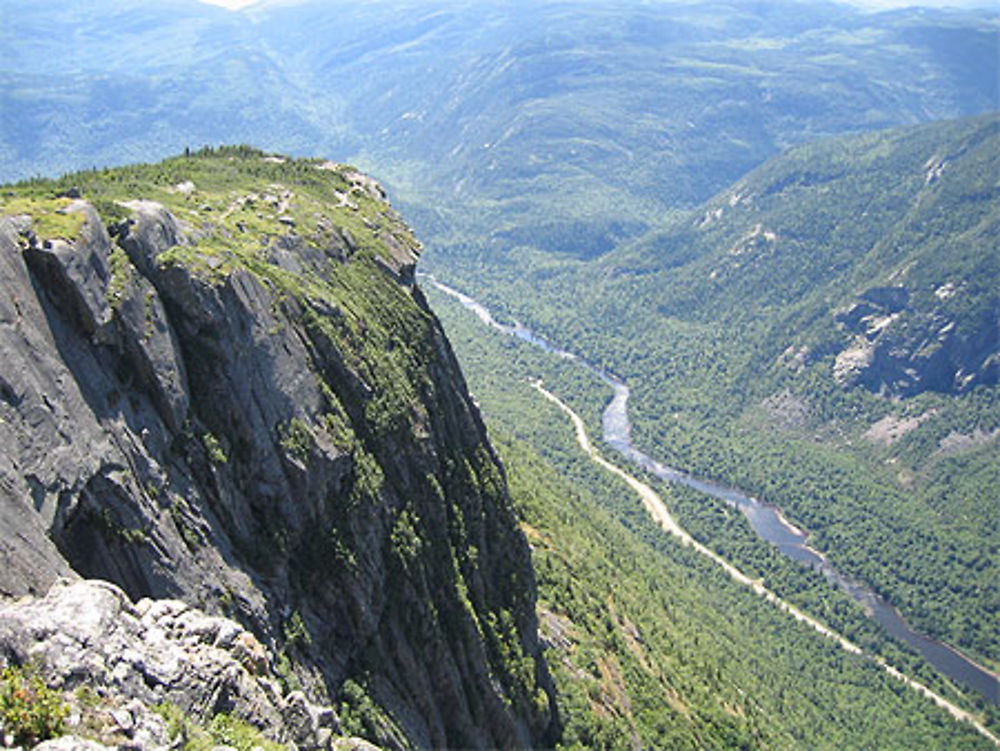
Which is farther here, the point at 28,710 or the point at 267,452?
the point at 267,452

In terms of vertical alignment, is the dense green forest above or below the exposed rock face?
below

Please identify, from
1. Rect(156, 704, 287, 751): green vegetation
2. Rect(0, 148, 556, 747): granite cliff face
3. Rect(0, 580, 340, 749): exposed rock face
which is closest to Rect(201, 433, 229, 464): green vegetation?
Rect(0, 148, 556, 747): granite cliff face

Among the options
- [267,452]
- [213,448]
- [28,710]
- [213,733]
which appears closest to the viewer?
[28,710]

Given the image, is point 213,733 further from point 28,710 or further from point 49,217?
point 49,217

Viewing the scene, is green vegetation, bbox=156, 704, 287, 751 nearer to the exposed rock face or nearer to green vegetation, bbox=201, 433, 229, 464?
the exposed rock face

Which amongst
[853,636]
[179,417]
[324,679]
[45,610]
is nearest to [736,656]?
[853,636]

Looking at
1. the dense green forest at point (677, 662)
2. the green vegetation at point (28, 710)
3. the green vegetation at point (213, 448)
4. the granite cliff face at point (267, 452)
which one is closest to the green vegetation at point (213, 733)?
the green vegetation at point (28, 710)

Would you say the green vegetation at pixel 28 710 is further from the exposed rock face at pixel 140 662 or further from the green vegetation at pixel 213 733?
the green vegetation at pixel 213 733

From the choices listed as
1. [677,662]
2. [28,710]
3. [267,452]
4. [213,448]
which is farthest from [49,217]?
[677,662]
